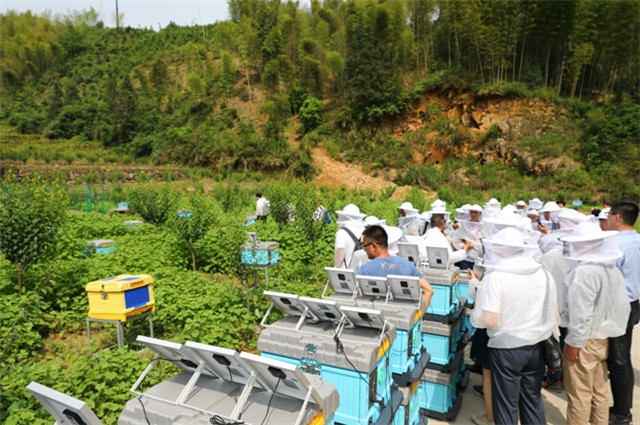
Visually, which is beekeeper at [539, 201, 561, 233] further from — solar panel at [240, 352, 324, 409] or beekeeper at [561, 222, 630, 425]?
solar panel at [240, 352, 324, 409]

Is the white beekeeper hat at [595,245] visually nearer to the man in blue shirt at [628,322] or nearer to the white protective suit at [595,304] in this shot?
the white protective suit at [595,304]

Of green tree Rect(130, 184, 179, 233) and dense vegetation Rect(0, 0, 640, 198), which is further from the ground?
dense vegetation Rect(0, 0, 640, 198)

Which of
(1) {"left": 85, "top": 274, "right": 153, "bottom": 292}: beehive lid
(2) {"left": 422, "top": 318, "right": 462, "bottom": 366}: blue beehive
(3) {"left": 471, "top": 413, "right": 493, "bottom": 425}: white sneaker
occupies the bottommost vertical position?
(3) {"left": 471, "top": 413, "right": 493, "bottom": 425}: white sneaker

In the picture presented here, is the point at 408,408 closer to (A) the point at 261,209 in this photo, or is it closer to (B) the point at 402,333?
(B) the point at 402,333

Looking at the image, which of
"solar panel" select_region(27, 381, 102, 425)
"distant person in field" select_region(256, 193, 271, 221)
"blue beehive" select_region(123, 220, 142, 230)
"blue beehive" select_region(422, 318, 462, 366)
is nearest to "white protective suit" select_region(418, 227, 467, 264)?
"blue beehive" select_region(422, 318, 462, 366)

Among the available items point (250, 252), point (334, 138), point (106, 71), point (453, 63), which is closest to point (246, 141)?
point (334, 138)

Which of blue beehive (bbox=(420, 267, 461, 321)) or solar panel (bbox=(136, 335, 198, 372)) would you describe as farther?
blue beehive (bbox=(420, 267, 461, 321))

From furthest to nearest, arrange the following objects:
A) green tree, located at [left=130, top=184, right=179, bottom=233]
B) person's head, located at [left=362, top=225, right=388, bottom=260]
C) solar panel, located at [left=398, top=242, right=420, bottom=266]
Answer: green tree, located at [left=130, top=184, right=179, bottom=233]
solar panel, located at [left=398, top=242, right=420, bottom=266]
person's head, located at [left=362, top=225, right=388, bottom=260]

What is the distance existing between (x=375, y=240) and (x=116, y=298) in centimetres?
348

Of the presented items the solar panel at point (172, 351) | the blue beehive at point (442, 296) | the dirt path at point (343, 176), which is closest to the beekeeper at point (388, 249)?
the blue beehive at point (442, 296)

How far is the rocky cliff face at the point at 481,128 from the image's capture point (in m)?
30.8

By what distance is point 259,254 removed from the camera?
6844mm

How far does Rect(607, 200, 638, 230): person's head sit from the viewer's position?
460cm

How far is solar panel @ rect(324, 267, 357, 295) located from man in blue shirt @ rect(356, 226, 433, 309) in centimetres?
16
